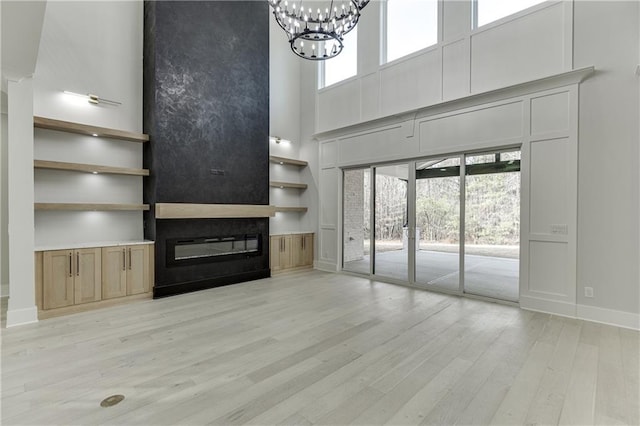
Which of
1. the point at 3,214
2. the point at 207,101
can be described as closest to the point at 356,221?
the point at 207,101

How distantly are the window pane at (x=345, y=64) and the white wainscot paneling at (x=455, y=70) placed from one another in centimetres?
210

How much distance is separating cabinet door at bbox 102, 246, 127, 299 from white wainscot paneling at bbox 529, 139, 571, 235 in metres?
5.98

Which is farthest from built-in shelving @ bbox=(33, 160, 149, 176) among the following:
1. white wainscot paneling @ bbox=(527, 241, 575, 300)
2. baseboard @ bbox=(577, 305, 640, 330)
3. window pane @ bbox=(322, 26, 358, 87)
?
baseboard @ bbox=(577, 305, 640, 330)

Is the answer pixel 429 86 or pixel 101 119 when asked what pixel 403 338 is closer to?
pixel 429 86

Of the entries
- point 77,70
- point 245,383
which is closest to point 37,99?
point 77,70

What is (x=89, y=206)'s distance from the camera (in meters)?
4.45

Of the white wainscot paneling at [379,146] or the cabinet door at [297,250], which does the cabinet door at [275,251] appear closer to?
the cabinet door at [297,250]

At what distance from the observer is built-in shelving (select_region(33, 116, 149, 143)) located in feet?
13.5

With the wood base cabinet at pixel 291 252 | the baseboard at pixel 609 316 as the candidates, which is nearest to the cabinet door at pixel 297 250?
the wood base cabinet at pixel 291 252

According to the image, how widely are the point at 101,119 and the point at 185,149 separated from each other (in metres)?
1.31

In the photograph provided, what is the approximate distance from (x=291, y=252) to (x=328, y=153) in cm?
246

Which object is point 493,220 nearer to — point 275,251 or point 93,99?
point 275,251

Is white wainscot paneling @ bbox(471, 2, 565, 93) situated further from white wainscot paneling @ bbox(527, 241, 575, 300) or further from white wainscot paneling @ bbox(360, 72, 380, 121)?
white wainscot paneling @ bbox(527, 241, 575, 300)

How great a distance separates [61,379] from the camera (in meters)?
2.49
